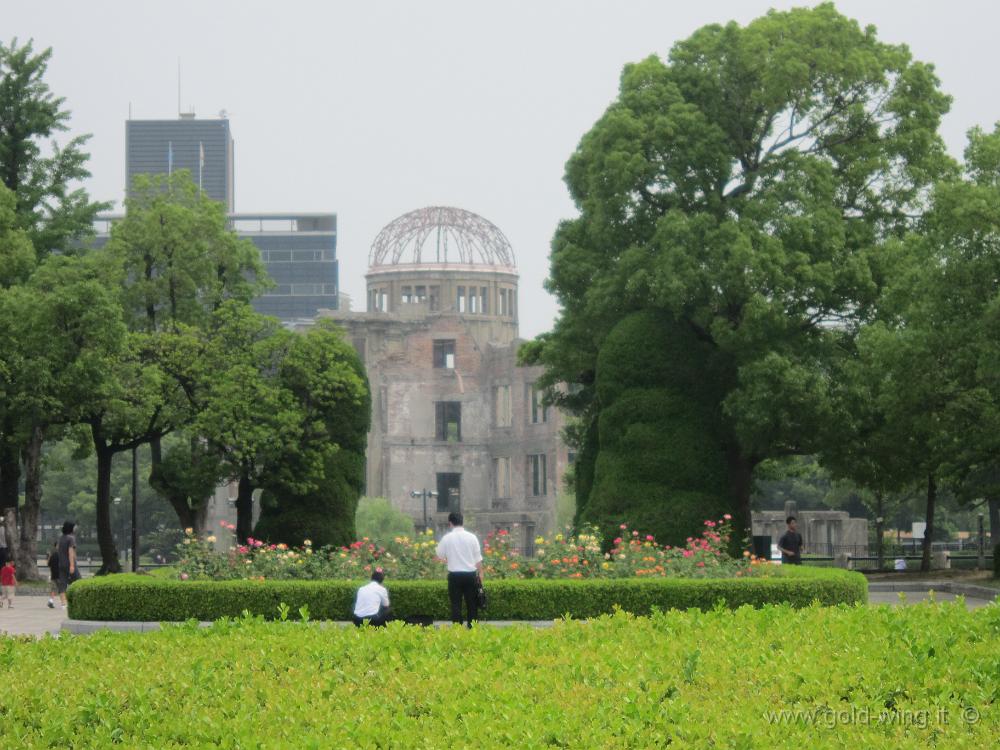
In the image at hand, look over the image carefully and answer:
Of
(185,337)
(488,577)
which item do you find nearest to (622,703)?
(488,577)

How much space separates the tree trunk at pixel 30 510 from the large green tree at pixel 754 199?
12769mm

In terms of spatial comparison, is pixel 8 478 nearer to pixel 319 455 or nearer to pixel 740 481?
pixel 319 455

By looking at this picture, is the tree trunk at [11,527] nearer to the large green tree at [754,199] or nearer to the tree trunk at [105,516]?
the tree trunk at [105,516]

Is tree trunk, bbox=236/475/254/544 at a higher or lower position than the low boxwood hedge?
higher

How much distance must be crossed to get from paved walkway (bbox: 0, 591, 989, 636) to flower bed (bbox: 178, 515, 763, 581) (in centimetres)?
187

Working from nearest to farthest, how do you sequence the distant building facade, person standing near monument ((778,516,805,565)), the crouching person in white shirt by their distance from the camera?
the crouching person in white shirt → person standing near monument ((778,516,805,565)) → the distant building facade

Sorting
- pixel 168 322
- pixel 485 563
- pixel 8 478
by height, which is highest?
pixel 168 322

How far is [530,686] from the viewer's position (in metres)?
9.98

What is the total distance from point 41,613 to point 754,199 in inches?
685

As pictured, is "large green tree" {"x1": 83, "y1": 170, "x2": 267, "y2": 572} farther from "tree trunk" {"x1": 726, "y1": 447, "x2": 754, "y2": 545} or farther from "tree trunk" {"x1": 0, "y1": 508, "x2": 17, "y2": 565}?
"tree trunk" {"x1": 726, "y1": 447, "x2": 754, "y2": 545}

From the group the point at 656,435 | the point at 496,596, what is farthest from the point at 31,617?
the point at 656,435

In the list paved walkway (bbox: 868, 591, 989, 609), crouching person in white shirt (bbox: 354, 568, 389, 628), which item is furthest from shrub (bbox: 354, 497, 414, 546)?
crouching person in white shirt (bbox: 354, 568, 389, 628)

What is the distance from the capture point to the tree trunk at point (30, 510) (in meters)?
38.9

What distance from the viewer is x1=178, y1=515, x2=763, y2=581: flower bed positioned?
23.8 metres
